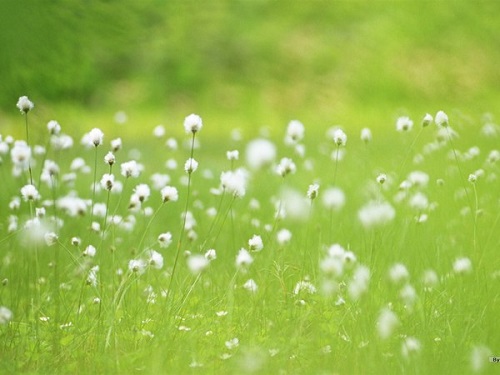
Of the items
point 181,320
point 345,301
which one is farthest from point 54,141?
point 345,301

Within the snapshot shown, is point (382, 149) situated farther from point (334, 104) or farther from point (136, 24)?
point (334, 104)

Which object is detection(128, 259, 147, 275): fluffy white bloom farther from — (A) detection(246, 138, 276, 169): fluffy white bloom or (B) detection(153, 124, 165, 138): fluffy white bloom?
(B) detection(153, 124, 165, 138): fluffy white bloom

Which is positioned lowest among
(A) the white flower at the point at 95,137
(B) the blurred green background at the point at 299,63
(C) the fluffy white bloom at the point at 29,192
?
(B) the blurred green background at the point at 299,63

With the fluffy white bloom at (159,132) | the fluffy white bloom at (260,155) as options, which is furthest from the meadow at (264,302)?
the fluffy white bloom at (159,132)

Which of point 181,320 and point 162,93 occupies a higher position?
point 181,320

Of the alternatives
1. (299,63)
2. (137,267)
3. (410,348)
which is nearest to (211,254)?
(137,267)

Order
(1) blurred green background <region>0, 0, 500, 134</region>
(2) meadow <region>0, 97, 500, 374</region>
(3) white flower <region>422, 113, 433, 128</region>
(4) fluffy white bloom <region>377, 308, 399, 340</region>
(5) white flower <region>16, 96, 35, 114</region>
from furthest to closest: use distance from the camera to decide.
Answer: (1) blurred green background <region>0, 0, 500, 134</region>, (3) white flower <region>422, 113, 433, 128</region>, (5) white flower <region>16, 96, 35, 114</region>, (2) meadow <region>0, 97, 500, 374</region>, (4) fluffy white bloom <region>377, 308, 399, 340</region>

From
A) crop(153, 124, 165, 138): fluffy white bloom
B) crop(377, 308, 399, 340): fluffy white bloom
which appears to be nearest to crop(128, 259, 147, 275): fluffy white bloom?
crop(377, 308, 399, 340): fluffy white bloom

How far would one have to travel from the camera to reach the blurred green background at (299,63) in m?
14.5

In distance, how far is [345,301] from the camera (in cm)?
255

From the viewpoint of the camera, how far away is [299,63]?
16.2m

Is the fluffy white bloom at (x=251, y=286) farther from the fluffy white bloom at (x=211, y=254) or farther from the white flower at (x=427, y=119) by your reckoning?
the white flower at (x=427, y=119)

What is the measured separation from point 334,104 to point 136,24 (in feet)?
38.2

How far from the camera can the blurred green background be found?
14.5 meters
